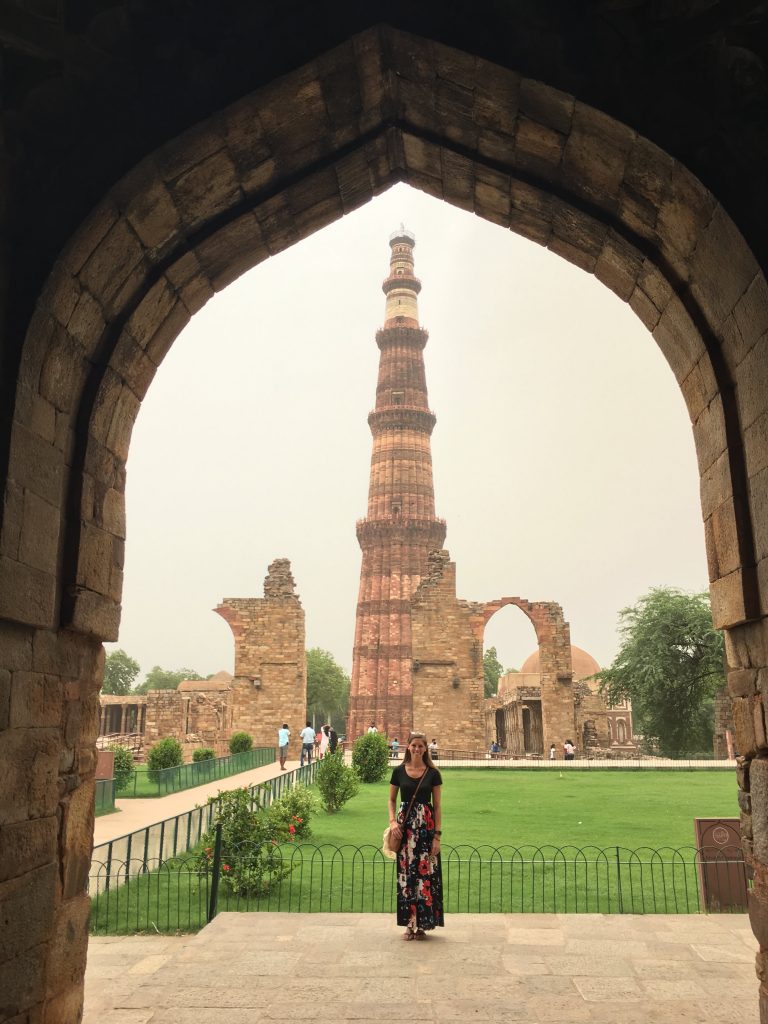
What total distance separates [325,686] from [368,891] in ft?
179

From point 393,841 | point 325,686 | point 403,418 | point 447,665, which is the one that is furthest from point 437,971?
point 325,686

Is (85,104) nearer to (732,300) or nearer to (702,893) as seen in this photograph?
(732,300)

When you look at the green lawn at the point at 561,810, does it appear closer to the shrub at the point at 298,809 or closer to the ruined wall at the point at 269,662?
the shrub at the point at 298,809

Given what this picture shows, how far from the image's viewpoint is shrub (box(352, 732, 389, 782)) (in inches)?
641

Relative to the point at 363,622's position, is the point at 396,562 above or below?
above

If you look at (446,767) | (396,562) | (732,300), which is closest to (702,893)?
→ (732,300)

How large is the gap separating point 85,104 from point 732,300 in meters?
2.74

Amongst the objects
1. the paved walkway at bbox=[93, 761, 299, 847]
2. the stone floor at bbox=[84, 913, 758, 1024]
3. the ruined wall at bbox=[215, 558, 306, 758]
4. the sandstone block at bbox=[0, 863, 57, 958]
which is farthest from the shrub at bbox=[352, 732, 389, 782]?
the sandstone block at bbox=[0, 863, 57, 958]

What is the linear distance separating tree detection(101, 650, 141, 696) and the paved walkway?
5146 cm

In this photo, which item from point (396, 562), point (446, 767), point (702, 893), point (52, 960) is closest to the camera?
point (52, 960)

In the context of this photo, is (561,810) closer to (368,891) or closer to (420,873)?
(368,891)

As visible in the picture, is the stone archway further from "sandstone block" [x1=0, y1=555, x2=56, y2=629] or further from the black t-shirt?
the black t-shirt

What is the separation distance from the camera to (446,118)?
4023mm

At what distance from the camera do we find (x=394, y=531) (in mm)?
36938
